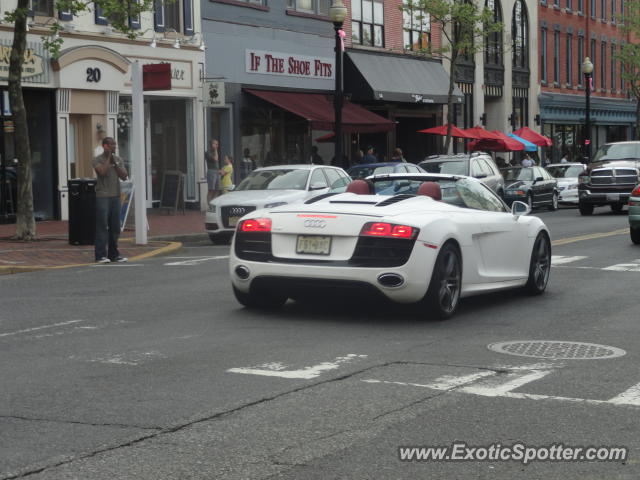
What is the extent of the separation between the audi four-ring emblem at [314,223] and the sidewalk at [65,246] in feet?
23.2

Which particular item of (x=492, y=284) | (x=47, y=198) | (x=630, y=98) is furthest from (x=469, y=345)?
(x=630, y=98)

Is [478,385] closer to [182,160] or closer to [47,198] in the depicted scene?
[47,198]

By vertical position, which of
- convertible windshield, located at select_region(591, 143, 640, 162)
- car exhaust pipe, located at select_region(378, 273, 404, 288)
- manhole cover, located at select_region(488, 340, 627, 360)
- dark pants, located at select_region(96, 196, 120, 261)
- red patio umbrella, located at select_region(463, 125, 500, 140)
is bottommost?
manhole cover, located at select_region(488, 340, 627, 360)

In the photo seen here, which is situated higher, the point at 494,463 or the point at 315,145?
the point at 315,145

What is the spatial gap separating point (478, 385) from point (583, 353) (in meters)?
1.64

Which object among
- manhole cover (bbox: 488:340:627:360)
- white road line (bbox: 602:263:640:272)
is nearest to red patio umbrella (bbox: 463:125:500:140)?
white road line (bbox: 602:263:640:272)

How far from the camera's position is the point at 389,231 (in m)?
9.72

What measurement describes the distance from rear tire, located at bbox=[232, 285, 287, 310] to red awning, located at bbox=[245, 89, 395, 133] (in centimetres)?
2252

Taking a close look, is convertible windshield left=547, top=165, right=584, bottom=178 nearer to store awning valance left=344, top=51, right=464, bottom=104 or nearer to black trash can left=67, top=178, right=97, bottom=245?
store awning valance left=344, top=51, right=464, bottom=104

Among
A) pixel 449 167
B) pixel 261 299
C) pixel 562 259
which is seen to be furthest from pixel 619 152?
pixel 261 299

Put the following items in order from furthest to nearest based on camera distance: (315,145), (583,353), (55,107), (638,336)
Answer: (315,145) < (55,107) < (638,336) < (583,353)

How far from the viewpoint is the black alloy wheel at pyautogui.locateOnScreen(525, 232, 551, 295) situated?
12047 mm

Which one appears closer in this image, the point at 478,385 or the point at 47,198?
the point at 478,385

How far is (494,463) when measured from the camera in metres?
5.36
